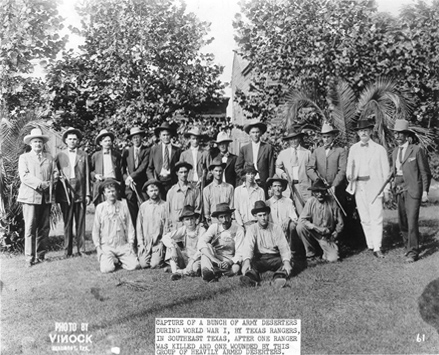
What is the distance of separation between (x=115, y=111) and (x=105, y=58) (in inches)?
26.6

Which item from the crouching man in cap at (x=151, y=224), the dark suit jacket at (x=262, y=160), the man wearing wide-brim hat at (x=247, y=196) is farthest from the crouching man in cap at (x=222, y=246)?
the dark suit jacket at (x=262, y=160)

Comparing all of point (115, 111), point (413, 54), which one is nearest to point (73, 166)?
point (115, 111)

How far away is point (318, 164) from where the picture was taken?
19.9ft

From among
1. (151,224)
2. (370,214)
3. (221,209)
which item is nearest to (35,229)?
(151,224)

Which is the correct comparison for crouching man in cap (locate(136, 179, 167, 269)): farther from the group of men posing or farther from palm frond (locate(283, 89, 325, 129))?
palm frond (locate(283, 89, 325, 129))

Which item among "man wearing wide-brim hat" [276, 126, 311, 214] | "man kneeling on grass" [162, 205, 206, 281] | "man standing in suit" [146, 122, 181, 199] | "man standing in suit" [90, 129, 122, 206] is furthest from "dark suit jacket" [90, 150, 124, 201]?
"man wearing wide-brim hat" [276, 126, 311, 214]

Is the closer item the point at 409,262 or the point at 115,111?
the point at 409,262

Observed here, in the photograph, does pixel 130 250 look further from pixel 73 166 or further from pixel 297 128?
pixel 297 128

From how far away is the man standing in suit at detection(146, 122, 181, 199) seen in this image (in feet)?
20.3

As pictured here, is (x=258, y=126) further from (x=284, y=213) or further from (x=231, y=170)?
(x=284, y=213)

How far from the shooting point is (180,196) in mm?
5809

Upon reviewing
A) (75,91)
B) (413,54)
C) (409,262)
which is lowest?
(409,262)

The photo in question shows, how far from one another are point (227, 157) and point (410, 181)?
2231 millimetres

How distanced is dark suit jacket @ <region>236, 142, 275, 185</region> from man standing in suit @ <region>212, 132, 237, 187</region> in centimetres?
14
